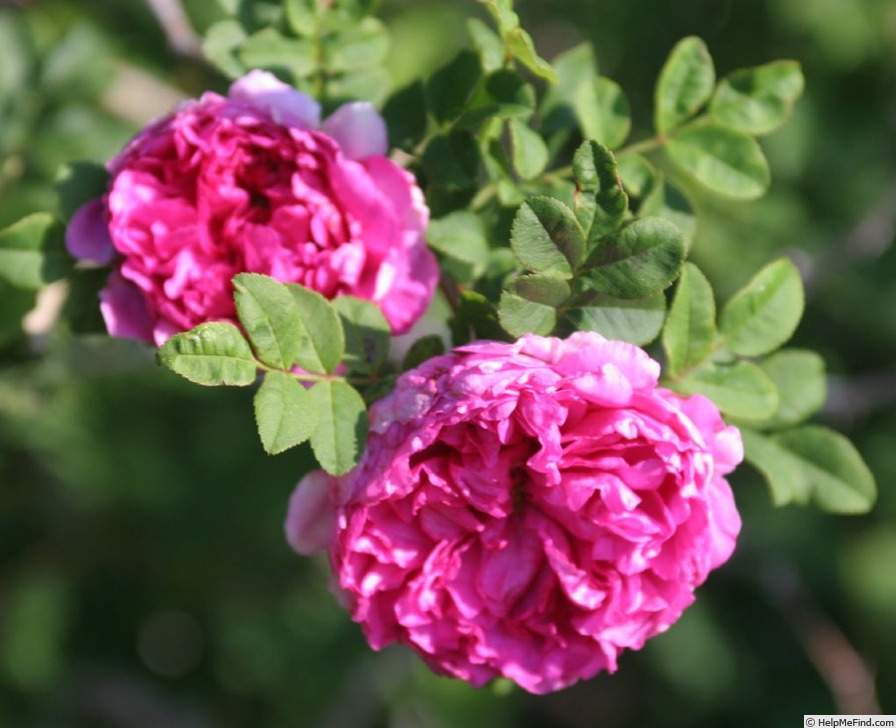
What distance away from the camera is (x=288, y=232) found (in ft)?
3.19

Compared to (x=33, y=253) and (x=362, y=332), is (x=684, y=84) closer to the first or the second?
(x=362, y=332)

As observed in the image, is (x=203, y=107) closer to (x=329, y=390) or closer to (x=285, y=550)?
(x=329, y=390)

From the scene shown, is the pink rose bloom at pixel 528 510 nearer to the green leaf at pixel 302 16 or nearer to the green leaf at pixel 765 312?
the green leaf at pixel 765 312

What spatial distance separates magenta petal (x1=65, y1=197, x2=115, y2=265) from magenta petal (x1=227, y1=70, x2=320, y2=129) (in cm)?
17

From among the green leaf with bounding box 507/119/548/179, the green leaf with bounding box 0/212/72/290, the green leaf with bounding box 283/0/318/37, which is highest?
the green leaf with bounding box 283/0/318/37

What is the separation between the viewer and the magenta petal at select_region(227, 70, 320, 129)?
100 cm

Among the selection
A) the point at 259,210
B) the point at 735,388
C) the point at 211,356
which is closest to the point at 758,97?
the point at 735,388

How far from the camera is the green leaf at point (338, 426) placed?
0.89 metres

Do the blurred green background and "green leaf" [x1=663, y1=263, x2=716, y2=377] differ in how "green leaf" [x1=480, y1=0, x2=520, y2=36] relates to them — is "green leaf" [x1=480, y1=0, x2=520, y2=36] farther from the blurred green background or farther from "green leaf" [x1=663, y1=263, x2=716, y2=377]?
the blurred green background

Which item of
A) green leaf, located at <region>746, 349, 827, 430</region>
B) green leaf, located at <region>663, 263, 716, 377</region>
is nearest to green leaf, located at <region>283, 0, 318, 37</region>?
green leaf, located at <region>663, 263, 716, 377</region>

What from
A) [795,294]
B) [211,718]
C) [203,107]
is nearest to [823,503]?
[795,294]

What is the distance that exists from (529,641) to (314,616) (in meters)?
1.52

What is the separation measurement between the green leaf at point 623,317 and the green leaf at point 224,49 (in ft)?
1.41

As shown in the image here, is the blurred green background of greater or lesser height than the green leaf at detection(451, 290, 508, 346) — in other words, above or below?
below
